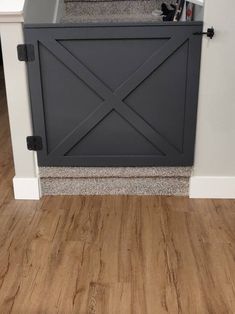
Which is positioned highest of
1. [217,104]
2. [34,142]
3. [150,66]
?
[150,66]

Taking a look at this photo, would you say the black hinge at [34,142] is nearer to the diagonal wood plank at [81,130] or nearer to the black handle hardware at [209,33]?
the diagonal wood plank at [81,130]

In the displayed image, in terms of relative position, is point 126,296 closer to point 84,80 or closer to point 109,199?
point 109,199

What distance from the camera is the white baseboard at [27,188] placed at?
243 centimetres

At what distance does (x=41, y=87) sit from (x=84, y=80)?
253mm

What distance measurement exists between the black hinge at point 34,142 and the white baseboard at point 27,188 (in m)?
0.22

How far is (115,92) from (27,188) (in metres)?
0.83

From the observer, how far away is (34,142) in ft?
7.64

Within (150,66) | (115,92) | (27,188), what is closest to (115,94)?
(115,92)

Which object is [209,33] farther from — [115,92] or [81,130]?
[81,130]

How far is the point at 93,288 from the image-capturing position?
5.67ft

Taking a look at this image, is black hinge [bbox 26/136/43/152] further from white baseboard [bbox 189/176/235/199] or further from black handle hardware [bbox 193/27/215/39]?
black handle hardware [bbox 193/27/215/39]

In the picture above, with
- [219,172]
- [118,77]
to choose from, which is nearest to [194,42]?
[118,77]

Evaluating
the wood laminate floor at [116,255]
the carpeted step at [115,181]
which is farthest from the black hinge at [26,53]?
the wood laminate floor at [116,255]

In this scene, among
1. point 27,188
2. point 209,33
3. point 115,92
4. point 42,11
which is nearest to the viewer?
point 209,33
